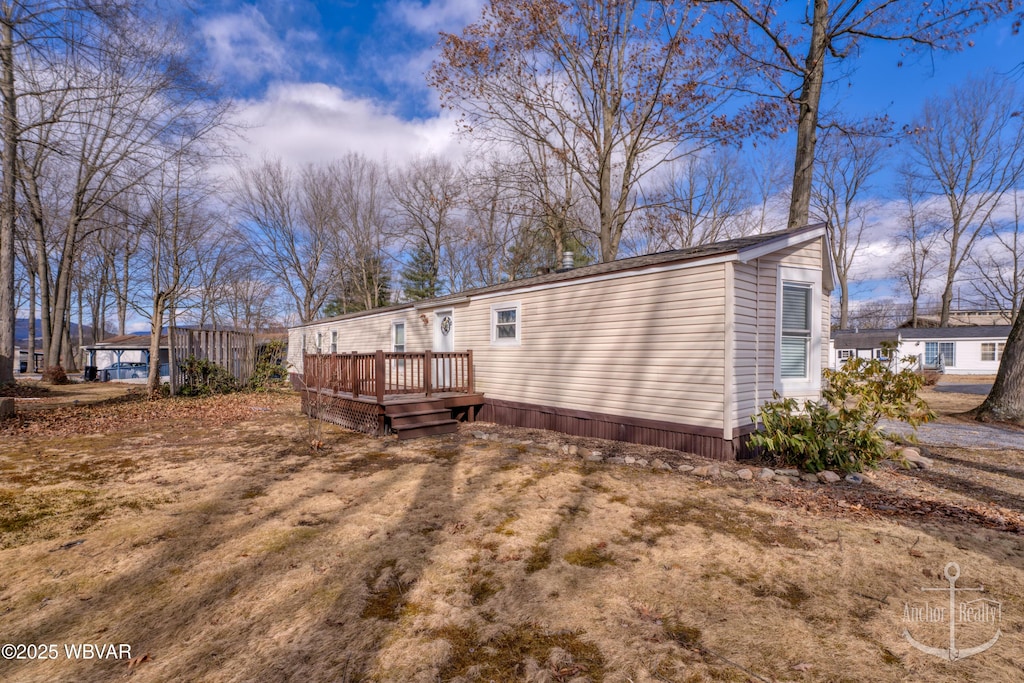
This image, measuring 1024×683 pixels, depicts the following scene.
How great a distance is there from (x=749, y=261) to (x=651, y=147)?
955cm

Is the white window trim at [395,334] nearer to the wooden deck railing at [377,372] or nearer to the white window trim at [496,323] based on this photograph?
the wooden deck railing at [377,372]

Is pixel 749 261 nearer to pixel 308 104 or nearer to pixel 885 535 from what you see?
pixel 885 535

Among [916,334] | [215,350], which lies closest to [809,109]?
[215,350]

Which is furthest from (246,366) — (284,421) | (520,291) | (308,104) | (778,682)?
(778,682)

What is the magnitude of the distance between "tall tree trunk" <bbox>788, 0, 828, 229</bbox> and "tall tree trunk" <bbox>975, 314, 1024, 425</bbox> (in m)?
4.65

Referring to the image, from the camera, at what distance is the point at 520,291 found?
906 centimetres

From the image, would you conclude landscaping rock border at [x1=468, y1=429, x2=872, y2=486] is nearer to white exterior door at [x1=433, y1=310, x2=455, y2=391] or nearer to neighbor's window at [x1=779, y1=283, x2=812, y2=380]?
neighbor's window at [x1=779, y1=283, x2=812, y2=380]

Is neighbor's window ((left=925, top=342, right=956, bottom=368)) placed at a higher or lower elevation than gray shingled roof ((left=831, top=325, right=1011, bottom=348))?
lower

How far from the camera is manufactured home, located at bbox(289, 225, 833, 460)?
6.02 m

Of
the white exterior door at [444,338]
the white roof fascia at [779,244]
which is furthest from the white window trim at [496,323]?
the white roof fascia at [779,244]

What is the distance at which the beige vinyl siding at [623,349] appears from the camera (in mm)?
6090

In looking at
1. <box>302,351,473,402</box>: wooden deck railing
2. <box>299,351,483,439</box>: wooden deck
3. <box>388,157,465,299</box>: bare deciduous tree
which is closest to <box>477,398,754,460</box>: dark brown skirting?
<box>299,351,483,439</box>: wooden deck

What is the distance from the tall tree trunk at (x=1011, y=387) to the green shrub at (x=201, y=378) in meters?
19.2

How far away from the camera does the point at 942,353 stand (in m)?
27.2
